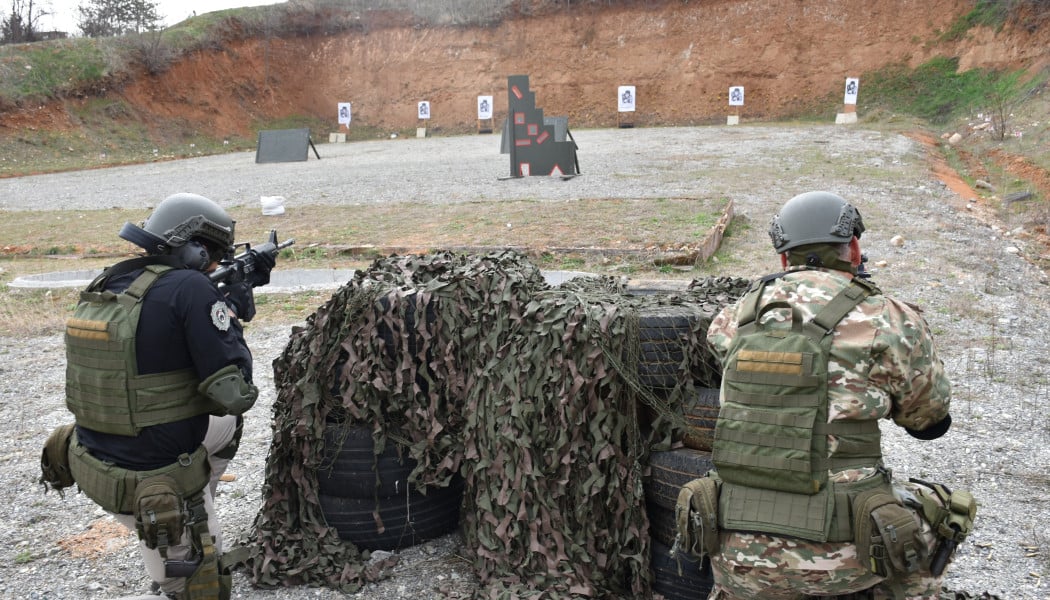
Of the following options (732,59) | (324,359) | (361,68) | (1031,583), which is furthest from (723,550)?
(361,68)

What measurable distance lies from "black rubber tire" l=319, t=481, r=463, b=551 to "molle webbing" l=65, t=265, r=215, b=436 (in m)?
1.05

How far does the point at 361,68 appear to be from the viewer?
44438 mm

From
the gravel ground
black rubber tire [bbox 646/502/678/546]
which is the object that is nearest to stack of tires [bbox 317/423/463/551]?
the gravel ground

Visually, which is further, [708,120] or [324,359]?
[708,120]

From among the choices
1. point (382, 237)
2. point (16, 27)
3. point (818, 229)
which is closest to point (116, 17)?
point (16, 27)

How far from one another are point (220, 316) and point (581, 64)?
3868 cm

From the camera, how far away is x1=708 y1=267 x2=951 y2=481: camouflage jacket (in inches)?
109

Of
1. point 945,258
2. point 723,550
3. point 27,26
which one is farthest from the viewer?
point 27,26

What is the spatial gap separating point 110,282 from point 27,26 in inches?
1808

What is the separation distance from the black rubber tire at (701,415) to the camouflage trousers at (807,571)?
0.86m

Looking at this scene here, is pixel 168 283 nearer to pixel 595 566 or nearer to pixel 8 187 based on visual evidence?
pixel 595 566

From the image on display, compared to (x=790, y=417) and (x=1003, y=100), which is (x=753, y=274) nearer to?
(x=790, y=417)

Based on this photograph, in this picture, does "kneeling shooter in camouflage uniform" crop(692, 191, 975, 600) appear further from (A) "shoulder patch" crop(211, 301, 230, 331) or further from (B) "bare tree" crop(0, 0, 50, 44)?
(B) "bare tree" crop(0, 0, 50, 44)

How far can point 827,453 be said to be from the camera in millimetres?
2777
